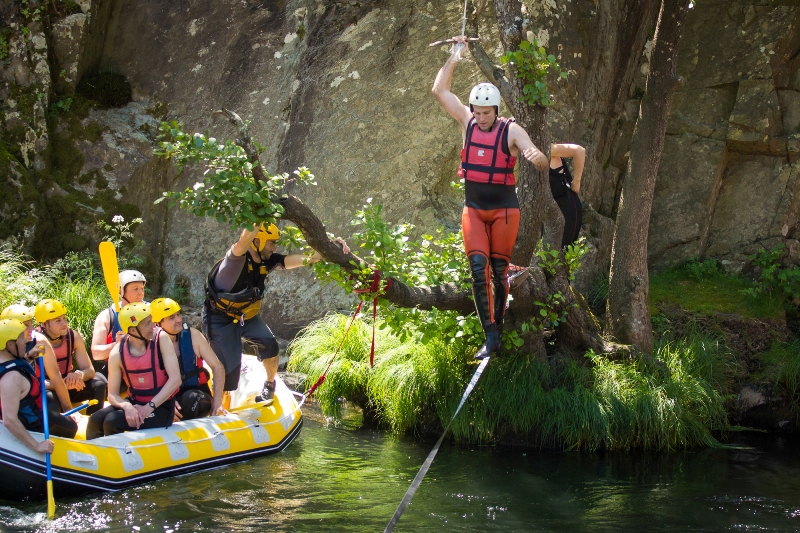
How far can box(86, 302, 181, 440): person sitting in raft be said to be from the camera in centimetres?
611

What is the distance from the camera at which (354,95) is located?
34.7ft

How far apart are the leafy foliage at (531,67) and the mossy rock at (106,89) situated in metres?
6.87

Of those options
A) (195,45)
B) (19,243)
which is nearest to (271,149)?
(195,45)

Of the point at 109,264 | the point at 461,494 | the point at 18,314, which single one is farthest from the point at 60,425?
the point at 461,494

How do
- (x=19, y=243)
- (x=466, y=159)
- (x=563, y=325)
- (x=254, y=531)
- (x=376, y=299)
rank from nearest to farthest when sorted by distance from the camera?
(x=254, y=531) → (x=466, y=159) → (x=376, y=299) → (x=563, y=325) → (x=19, y=243)

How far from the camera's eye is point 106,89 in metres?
11.4

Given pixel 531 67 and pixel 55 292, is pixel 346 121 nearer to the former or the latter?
pixel 55 292

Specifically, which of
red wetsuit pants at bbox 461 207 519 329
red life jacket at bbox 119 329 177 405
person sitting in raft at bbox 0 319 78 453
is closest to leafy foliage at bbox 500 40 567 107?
red wetsuit pants at bbox 461 207 519 329

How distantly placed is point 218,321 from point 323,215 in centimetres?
375

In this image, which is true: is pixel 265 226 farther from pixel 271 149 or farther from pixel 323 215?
pixel 271 149

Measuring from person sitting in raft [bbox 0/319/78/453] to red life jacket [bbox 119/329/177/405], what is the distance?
0.59 m

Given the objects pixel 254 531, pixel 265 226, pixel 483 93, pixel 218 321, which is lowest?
pixel 254 531

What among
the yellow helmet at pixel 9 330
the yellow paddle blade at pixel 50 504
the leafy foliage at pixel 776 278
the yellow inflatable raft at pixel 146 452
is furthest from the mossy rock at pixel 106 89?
the leafy foliage at pixel 776 278

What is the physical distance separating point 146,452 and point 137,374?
56 cm
